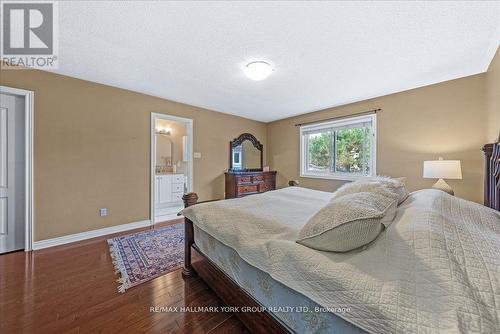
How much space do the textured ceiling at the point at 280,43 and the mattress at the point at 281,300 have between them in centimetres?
193

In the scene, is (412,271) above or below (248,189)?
above

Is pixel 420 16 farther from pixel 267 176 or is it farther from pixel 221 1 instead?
pixel 267 176

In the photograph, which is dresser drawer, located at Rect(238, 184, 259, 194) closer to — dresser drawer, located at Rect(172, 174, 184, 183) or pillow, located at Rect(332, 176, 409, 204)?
dresser drawer, located at Rect(172, 174, 184, 183)

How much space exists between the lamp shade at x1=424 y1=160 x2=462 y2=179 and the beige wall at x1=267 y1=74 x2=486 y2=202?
0.43 metres

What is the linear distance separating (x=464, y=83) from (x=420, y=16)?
6.47 feet

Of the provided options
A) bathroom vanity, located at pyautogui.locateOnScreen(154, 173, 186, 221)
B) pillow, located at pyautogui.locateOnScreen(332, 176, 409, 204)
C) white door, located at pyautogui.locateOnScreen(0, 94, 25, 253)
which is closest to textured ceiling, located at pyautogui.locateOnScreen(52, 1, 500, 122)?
white door, located at pyautogui.locateOnScreen(0, 94, 25, 253)

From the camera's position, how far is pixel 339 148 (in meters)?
4.27

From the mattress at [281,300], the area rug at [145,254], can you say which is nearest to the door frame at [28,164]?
the area rug at [145,254]

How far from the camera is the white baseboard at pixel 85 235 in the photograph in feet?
8.63

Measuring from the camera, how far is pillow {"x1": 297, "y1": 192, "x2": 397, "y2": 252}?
91 centimetres

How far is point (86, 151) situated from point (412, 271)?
12.8ft

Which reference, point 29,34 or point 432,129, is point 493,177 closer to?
point 432,129

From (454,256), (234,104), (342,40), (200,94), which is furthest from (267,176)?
(454,256)

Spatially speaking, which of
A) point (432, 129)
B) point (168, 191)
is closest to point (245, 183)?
point (168, 191)
